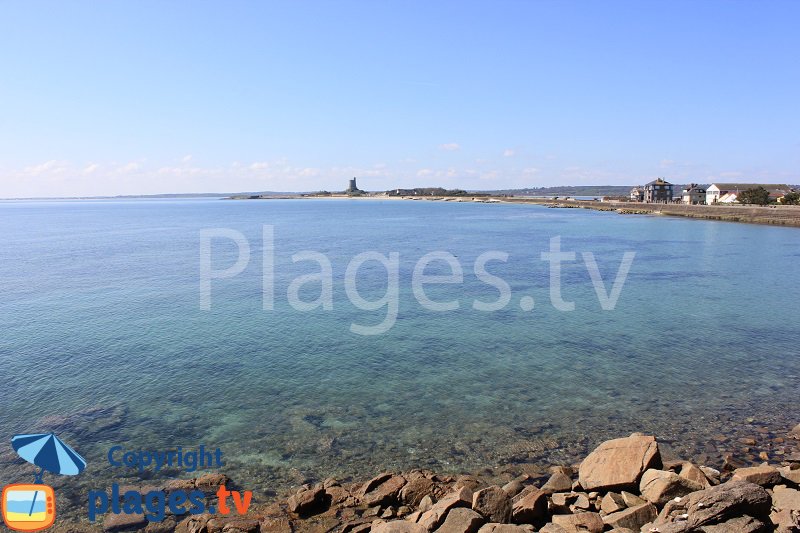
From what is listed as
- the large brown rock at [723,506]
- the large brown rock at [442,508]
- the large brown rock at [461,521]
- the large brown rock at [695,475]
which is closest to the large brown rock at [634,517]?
the large brown rock at [723,506]

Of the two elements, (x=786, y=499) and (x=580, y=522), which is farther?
(x=580, y=522)

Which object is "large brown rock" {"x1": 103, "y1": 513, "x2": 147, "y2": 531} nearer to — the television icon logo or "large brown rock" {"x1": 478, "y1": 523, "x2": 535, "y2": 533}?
the television icon logo

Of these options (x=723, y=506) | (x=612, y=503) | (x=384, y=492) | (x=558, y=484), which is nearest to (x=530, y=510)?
(x=558, y=484)

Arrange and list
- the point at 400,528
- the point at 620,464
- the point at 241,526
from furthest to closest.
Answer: the point at 620,464 → the point at 241,526 → the point at 400,528

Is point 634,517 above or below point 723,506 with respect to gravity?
below

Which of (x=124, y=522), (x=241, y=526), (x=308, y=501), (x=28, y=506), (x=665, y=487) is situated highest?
(x=665, y=487)

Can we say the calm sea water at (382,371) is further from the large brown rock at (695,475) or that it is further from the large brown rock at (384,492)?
the large brown rock at (695,475)

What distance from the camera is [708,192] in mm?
126500

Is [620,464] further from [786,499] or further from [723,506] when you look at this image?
[786,499]

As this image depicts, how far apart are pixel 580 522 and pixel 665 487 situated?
1.62 m

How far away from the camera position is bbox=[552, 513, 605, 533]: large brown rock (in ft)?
26.3

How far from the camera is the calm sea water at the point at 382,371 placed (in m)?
12.3

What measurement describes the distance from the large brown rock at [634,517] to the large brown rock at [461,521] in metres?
2.06

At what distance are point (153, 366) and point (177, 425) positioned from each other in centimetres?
525
